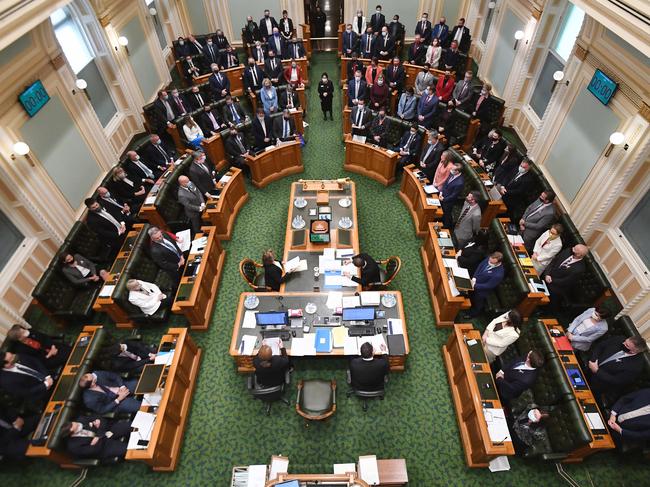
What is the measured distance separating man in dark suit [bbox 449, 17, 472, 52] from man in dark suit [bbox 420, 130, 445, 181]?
20.5 feet

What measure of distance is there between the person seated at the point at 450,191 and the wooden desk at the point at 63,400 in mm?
6900

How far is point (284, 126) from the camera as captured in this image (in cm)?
980

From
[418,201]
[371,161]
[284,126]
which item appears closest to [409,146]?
[371,161]

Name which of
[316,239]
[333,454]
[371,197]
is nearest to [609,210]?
[371,197]

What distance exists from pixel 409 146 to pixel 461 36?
6.38 m

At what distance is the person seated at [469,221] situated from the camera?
7.09 m

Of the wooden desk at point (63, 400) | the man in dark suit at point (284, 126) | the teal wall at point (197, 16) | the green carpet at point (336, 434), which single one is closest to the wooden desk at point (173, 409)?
the green carpet at point (336, 434)

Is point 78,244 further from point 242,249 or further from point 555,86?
point 555,86

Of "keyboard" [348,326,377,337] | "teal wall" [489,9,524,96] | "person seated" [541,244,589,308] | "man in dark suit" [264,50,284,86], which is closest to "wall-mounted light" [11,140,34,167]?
"keyboard" [348,326,377,337]

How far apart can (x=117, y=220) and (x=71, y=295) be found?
1.72m

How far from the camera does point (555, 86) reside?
340 inches

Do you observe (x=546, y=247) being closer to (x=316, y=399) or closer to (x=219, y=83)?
(x=316, y=399)

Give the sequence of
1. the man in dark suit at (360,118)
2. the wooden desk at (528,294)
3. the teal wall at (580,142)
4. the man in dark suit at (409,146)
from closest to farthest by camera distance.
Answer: the wooden desk at (528,294), the teal wall at (580,142), the man in dark suit at (409,146), the man in dark suit at (360,118)

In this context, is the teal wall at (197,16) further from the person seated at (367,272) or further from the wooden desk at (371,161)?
the person seated at (367,272)
